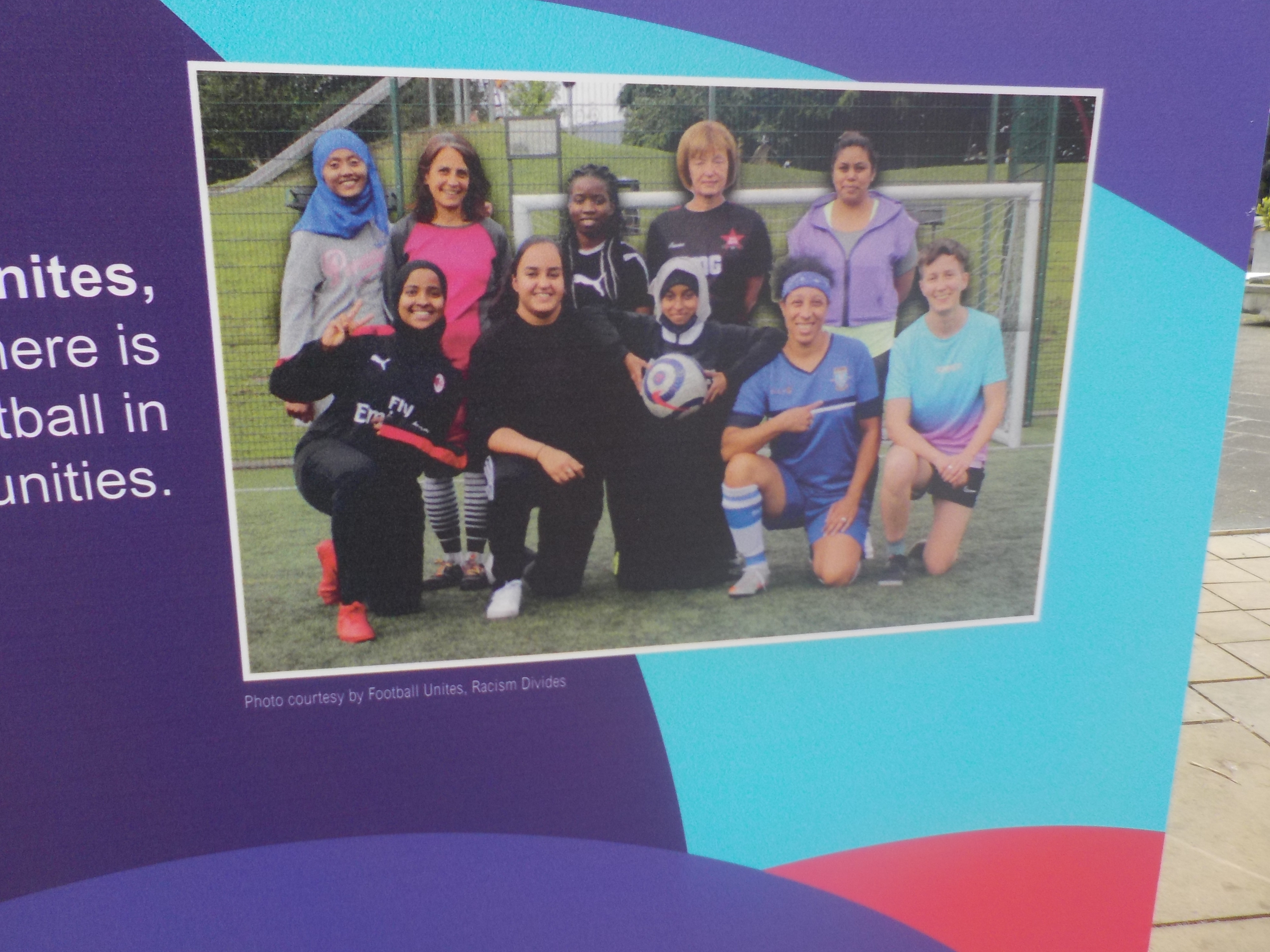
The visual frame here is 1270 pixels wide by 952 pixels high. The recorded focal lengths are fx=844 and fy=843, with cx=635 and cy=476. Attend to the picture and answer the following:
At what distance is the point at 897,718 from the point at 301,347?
1256mm

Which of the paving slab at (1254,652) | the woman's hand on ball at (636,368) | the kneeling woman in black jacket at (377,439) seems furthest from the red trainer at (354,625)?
the paving slab at (1254,652)

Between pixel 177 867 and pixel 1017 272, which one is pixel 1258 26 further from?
pixel 177 867

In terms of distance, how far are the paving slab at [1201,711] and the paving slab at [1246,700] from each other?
21mm

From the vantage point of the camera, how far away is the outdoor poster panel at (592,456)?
4.15 ft

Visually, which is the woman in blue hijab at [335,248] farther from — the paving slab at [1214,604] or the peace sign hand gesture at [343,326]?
the paving slab at [1214,604]

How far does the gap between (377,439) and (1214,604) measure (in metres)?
3.74

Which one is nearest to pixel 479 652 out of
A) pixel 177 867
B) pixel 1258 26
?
pixel 177 867

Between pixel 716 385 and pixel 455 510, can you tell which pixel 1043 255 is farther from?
pixel 455 510

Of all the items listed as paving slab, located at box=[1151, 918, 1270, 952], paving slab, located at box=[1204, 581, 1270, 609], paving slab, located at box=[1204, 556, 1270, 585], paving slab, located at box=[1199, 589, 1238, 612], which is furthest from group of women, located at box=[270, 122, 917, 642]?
paving slab, located at box=[1204, 556, 1270, 585]

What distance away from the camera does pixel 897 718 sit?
1.61 m

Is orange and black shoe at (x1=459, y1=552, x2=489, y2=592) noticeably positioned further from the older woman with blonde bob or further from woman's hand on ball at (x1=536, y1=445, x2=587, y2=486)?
the older woman with blonde bob

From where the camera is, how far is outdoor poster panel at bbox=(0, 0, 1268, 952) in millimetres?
1264

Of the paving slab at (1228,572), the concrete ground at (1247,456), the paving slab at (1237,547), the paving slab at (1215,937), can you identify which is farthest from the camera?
the concrete ground at (1247,456)

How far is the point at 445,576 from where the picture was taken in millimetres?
1430
